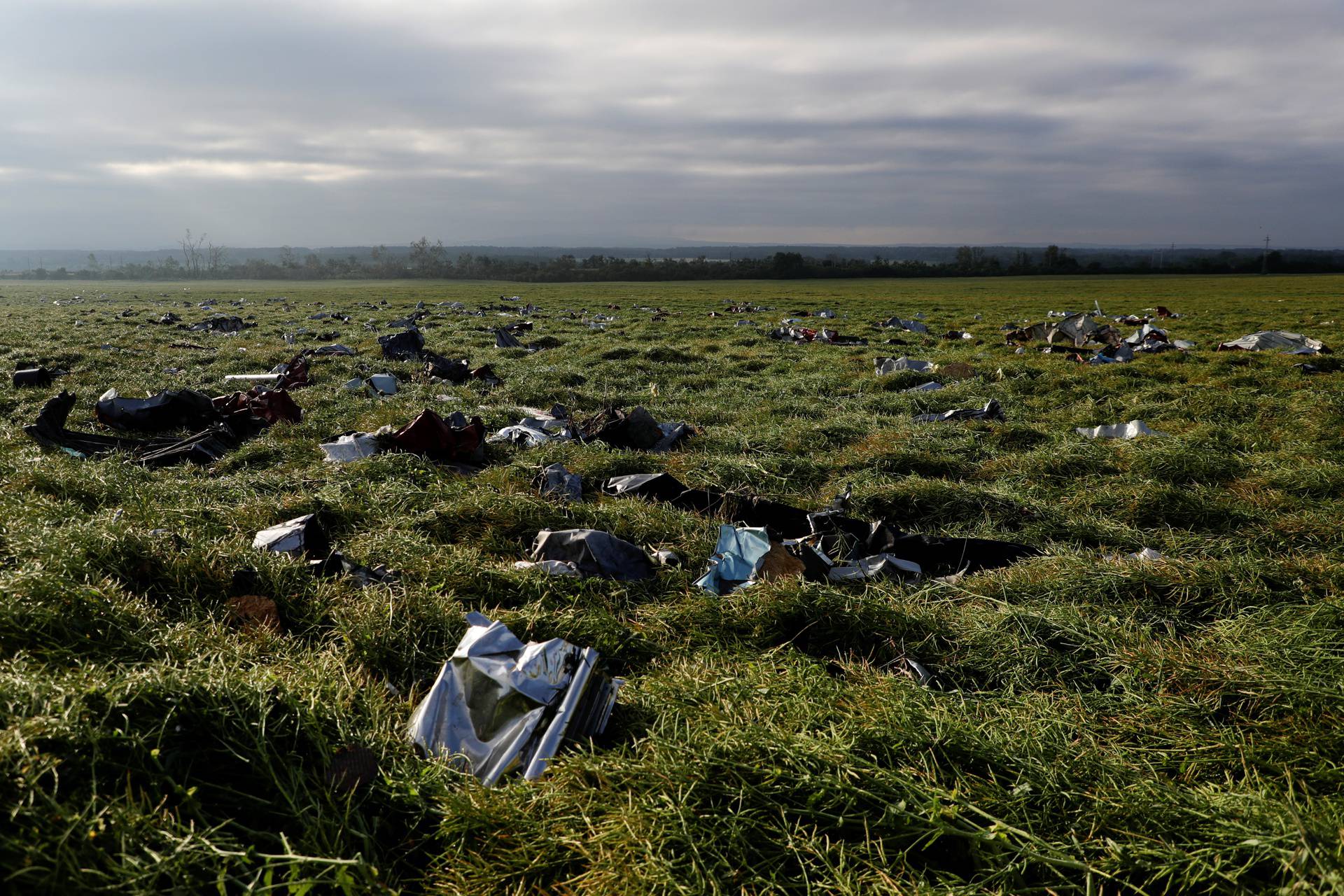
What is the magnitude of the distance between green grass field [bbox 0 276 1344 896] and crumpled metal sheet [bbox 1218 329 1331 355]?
8879 millimetres

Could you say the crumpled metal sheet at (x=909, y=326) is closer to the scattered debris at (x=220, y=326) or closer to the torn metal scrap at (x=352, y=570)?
the torn metal scrap at (x=352, y=570)

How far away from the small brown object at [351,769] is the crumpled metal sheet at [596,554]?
184cm

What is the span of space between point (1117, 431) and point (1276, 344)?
9.91m

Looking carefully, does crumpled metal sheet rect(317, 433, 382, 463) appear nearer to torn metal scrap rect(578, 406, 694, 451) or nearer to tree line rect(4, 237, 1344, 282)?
torn metal scrap rect(578, 406, 694, 451)

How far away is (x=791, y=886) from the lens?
190 centimetres

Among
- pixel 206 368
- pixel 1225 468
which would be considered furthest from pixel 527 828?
pixel 206 368

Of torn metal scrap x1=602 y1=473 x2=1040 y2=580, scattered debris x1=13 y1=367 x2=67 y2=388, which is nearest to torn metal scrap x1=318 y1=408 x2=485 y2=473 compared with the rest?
torn metal scrap x1=602 y1=473 x2=1040 y2=580

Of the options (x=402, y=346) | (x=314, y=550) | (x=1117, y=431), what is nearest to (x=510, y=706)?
(x=314, y=550)

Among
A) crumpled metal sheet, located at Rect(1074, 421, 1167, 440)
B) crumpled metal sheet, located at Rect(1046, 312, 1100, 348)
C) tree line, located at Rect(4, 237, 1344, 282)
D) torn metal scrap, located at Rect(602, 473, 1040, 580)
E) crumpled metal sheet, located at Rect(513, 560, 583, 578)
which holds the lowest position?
torn metal scrap, located at Rect(602, 473, 1040, 580)

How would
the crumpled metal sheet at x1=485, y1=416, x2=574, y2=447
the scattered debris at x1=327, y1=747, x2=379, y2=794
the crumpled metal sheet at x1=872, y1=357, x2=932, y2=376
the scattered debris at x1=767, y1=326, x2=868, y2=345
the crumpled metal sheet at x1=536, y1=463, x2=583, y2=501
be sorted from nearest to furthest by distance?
1. the scattered debris at x1=327, y1=747, x2=379, y2=794
2. the crumpled metal sheet at x1=536, y1=463, x2=583, y2=501
3. the crumpled metal sheet at x1=485, y1=416, x2=574, y2=447
4. the crumpled metal sheet at x1=872, y1=357, x2=932, y2=376
5. the scattered debris at x1=767, y1=326, x2=868, y2=345

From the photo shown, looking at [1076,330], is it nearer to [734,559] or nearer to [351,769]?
[734,559]

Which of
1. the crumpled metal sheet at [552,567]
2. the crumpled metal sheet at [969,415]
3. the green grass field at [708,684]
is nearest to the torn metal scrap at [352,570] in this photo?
the green grass field at [708,684]

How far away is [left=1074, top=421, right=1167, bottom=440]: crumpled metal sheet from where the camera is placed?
24.8 ft

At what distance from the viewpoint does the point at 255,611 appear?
331 centimetres
